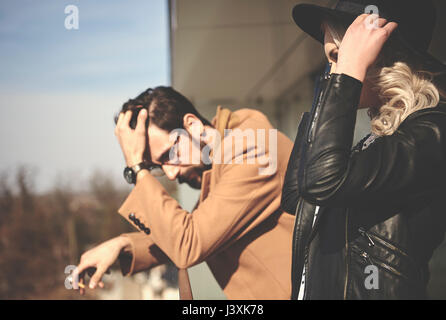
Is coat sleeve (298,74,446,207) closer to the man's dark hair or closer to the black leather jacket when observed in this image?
the black leather jacket

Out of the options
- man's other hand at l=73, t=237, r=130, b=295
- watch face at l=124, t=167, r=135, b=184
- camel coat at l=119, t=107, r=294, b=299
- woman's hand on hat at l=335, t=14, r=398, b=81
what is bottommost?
man's other hand at l=73, t=237, r=130, b=295

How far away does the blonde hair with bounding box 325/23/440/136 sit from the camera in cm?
79

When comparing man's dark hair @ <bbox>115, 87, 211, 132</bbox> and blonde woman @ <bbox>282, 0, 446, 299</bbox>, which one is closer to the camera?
blonde woman @ <bbox>282, 0, 446, 299</bbox>

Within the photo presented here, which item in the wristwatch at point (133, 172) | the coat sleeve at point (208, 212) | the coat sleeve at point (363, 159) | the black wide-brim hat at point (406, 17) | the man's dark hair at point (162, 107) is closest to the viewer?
the coat sleeve at point (363, 159)

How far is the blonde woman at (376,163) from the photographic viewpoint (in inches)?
28.1

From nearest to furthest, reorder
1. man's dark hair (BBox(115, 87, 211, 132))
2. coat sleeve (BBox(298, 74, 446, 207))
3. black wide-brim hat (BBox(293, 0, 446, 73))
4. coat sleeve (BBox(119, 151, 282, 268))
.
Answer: coat sleeve (BBox(298, 74, 446, 207)) → black wide-brim hat (BBox(293, 0, 446, 73)) → coat sleeve (BBox(119, 151, 282, 268)) → man's dark hair (BBox(115, 87, 211, 132))

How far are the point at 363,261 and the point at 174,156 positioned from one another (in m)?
0.71

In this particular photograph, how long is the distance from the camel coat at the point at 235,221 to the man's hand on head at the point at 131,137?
8 centimetres

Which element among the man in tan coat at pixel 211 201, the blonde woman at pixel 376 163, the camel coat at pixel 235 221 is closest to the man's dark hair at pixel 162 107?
the man in tan coat at pixel 211 201

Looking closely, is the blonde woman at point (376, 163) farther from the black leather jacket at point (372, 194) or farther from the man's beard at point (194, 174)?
the man's beard at point (194, 174)

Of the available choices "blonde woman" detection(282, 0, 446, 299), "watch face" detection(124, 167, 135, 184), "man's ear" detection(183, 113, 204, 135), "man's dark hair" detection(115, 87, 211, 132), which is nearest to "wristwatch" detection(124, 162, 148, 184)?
"watch face" detection(124, 167, 135, 184)

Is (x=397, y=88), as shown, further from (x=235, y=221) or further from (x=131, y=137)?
(x=131, y=137)

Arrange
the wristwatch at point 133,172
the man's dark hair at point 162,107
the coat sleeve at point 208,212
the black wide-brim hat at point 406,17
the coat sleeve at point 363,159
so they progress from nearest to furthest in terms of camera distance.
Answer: the coat sleeve at point 363,159 → the black wide-brim hat at point 406,17 → the coat sleeve at point 208,212 → the wristwatch at point 133,172 → the man's dark hair at point 162,107
